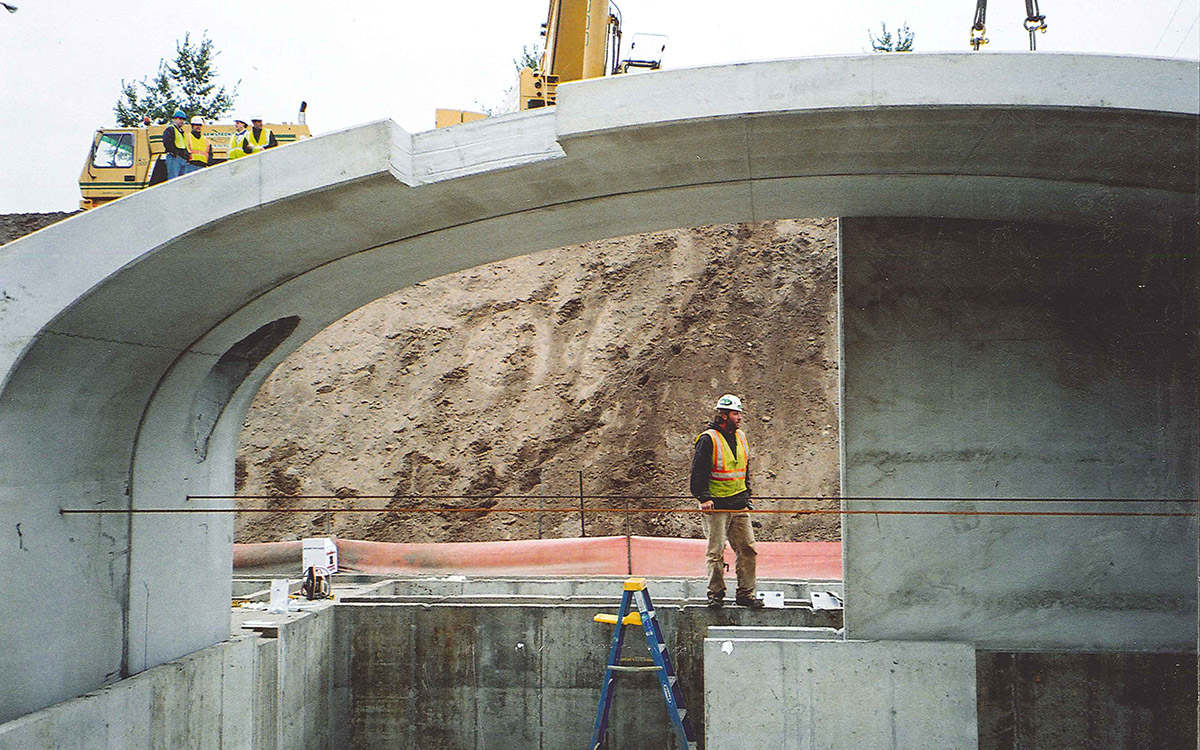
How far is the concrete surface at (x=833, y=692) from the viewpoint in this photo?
7.39 meters

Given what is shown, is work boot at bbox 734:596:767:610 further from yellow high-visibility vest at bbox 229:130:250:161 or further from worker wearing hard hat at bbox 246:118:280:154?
worker wearing hard hat at bbox 246:118:280:154

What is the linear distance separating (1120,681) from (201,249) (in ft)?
23.6

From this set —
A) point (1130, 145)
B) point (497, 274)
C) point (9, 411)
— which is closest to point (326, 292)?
point (9, 411)

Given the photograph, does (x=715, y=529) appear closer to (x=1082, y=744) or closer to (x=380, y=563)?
(x=1082, y=744)

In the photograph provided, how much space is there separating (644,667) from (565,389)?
11.8 metres

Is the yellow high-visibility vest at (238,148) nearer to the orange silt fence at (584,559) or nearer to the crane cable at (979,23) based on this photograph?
the orange silt fence at (584,559)

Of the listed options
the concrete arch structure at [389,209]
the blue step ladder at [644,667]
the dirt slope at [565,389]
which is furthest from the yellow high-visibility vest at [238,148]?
the blue step ladder at [644,667]

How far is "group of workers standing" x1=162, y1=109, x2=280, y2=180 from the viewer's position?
1355cm

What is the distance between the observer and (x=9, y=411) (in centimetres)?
567

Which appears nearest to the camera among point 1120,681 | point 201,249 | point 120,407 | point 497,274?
point 201,249

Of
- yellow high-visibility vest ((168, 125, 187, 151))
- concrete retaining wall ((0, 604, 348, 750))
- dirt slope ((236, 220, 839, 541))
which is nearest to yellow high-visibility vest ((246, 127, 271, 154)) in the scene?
yellow high-visibility vest ((168, 125, 187, 151))

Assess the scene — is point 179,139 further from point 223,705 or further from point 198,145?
point 223,705

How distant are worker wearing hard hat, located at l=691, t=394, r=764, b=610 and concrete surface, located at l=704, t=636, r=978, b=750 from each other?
5.34 ft

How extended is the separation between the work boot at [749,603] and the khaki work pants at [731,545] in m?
0.02
